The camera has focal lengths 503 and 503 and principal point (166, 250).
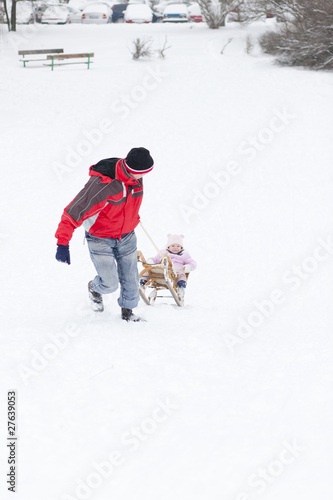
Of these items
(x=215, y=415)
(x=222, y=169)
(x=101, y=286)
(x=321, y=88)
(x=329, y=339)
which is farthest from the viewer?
(x=321, y=88)

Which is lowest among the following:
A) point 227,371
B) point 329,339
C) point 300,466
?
point 329,339

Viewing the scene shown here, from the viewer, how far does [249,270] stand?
314 inches

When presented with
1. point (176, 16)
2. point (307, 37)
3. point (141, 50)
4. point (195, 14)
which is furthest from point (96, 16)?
point (307, 37)

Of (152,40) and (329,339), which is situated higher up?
(152,40)

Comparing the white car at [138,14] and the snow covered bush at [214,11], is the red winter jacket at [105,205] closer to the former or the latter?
the snow covered bush at [214,11]

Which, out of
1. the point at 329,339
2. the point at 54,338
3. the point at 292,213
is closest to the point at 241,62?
the point at 292,213

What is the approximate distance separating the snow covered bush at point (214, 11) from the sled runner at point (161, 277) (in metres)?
18.1

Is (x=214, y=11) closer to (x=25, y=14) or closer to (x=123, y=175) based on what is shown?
(x=25, y=14)

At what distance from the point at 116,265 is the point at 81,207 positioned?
34.5 inches

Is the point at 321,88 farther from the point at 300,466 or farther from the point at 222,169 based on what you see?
the point at 300,466

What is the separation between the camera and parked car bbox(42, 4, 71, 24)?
24.1m

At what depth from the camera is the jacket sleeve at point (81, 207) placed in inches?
157

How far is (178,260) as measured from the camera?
20.1ft

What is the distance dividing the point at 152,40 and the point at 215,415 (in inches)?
694
